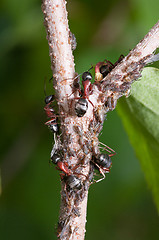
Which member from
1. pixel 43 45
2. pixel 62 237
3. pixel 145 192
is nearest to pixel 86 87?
pixel 62 237

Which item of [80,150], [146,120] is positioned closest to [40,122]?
[146,120]

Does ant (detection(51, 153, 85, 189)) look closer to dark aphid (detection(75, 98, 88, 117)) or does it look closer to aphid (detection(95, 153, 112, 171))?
aphid (detection(95, 153, 112, 171))

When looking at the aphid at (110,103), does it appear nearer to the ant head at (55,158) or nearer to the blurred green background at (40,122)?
the ant head at (55,158)

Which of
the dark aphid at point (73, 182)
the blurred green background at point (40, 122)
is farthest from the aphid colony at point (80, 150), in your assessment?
the blurred green background at point (40, 122)

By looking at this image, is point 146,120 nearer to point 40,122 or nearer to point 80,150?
point 80,150

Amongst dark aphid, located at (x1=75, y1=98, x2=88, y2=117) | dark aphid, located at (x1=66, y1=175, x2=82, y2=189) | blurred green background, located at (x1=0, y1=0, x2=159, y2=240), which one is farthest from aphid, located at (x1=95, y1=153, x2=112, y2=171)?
blurred green background, located at (x1=0, y1=0, x2=159, y2=240)
